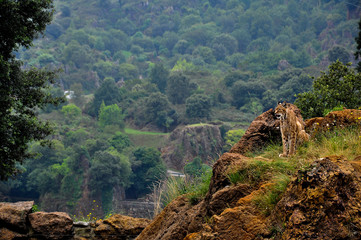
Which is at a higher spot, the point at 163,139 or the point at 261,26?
the point at 261,26

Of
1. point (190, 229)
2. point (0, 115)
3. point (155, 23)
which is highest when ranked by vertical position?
point (155, 23)

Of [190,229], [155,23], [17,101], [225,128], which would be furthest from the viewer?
[155,23]

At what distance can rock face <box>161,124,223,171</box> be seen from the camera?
5775 cm

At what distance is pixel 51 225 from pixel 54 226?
0.23 feet

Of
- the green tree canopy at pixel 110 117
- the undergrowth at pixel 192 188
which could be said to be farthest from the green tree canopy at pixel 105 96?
the undergrowth at pixel 192 188

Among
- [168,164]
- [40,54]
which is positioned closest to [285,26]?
[40,54]

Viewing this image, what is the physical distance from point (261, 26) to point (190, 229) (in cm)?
13642

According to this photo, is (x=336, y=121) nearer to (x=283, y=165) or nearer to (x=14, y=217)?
(x=283, y=165)

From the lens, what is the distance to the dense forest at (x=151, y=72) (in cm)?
5325

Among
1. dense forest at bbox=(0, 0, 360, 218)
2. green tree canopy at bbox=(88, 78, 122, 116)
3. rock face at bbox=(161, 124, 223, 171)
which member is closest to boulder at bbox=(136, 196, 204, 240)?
dense forest at bbox=(0, 0, 360, 218)

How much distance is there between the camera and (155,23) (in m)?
151

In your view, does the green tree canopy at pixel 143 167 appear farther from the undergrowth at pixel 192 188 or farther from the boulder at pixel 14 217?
the undergrowth at pixel 192 188

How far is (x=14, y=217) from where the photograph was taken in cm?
841

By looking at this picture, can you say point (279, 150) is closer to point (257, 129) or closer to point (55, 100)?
point (257, 129)
